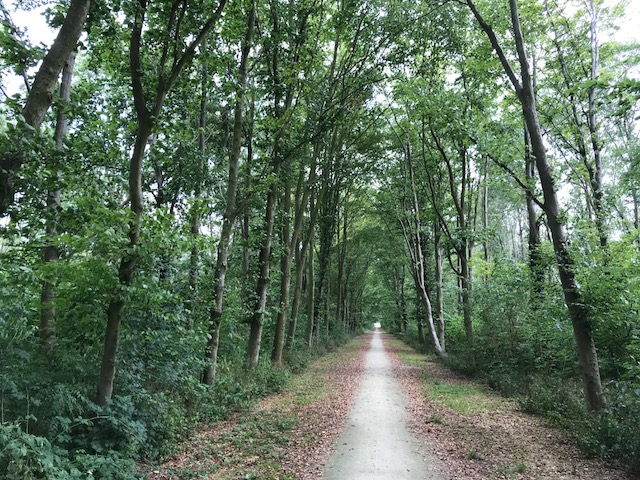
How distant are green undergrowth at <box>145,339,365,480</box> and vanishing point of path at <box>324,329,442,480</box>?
741mm

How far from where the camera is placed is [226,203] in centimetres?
934

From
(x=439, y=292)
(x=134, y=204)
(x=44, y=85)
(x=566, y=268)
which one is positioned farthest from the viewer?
(x=439, y=292)

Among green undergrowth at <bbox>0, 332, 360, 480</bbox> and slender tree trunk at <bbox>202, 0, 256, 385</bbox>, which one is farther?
slender tree trunk at <bbox>202, 0, 256, 385</bbox>

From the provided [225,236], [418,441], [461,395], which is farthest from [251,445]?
[461,395]

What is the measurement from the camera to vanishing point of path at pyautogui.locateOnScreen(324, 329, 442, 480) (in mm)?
5306

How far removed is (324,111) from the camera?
11.0 meters

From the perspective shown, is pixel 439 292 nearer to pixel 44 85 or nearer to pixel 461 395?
pixel 461 395

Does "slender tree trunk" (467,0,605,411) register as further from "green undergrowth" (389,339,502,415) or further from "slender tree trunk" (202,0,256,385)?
"slender tree trunk" (202,0,256,385)

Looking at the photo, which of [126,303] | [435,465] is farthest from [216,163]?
[435,465]

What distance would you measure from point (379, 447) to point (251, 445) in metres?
2.13

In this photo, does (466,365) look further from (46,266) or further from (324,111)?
(46,266)

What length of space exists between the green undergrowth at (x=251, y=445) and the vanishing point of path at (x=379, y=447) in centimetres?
74

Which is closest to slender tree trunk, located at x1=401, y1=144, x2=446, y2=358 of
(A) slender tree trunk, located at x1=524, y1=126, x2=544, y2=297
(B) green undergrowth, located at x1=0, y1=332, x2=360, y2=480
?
(A) slender tree trunk, located at x1=524, y1=126, x2=544, y2=297

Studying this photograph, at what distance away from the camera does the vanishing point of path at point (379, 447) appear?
5306mm
